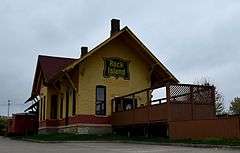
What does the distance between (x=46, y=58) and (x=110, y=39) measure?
30.2ft

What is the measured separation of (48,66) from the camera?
122 feet

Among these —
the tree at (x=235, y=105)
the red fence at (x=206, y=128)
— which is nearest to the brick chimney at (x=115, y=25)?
the red fence at (x=206, y=128)

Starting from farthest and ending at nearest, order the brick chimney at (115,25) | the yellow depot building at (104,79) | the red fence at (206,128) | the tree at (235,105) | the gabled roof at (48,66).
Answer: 1. the tree at (235,105)
2. the gabled roof at (48,66)
3. the brick chimney at (115,25)
4. the yellow depot building at (104,79)
5. the red fence at (206,128)

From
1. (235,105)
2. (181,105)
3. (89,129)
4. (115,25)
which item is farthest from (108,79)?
(235,105)

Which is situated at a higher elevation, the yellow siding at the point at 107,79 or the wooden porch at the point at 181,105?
the yellow siding at the point at 107,79

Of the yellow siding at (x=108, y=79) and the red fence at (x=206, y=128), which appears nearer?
the red fence at (x=206, y=128)

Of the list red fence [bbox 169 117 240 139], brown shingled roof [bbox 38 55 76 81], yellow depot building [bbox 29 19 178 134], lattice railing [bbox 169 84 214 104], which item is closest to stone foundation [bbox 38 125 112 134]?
yellow depot building [bbox 29 19 178 134]

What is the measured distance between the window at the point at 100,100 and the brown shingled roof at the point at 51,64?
4.32 m

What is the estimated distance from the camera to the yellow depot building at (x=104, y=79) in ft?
103

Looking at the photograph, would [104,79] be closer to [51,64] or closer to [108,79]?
[108,79]

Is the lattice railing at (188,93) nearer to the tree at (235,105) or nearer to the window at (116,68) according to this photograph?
the window at (116,68)

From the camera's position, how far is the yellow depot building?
31.4 meters

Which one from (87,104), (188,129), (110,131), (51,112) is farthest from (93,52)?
(188,129)

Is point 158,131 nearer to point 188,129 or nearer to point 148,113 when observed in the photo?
point 148,113
